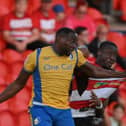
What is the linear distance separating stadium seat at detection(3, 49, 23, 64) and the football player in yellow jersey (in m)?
3.30

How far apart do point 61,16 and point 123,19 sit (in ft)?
5.20

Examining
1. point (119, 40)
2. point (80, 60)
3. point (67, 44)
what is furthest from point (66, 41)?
point (119, 40)

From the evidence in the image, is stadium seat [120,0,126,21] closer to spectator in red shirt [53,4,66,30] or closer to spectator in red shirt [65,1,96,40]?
spectator in red shirt [65,1,96,40]

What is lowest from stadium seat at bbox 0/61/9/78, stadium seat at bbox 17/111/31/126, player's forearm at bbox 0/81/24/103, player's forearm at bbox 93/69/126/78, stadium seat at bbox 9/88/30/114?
stadium seat at bbox 17/111/31/126

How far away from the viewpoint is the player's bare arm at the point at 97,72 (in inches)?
237

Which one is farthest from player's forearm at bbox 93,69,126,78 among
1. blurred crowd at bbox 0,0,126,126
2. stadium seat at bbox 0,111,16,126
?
stadium seat at bbox 0,111,16,126

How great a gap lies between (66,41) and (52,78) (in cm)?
38

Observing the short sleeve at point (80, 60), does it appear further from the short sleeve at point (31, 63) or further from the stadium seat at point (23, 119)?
the stadium seat at point (23, 119)

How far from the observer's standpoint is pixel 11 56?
30.1ft

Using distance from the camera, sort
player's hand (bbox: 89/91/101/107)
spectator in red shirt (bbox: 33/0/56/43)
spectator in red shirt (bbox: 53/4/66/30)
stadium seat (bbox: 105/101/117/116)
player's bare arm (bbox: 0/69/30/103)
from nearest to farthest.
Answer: player's bare arm (bbox: 0/69/30/103) → player's hand (bbox: 89/91/101/107) → stadium seat (bbox: 105/101/117/116) → spectator in red shirt (bbox: 33/0/56/43) → spectator in red shirt (bbox: 53/4/66/30)

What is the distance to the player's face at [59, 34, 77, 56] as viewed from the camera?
568cm

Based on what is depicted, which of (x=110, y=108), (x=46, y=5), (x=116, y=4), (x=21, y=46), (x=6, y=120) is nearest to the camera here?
(x=6, y=120)

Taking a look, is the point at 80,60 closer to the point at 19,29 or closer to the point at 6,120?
the point at 6,120

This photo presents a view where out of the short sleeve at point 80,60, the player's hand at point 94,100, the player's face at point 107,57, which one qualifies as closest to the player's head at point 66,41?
the short sleeve at point 80,60
